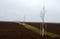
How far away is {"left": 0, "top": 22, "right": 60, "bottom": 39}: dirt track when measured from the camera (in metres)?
1.19

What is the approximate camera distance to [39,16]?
1216 millimetres

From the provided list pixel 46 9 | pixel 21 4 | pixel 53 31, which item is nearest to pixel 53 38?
pixel 53 31

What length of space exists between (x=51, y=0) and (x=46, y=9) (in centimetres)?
11

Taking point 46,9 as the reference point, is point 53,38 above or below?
below

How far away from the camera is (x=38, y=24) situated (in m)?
1.21

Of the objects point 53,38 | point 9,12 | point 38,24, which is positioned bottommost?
point 53,38

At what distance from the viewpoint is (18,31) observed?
47.5 inches

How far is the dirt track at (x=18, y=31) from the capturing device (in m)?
1.19

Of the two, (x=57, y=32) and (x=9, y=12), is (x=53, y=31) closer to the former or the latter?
(x=57, y=32)

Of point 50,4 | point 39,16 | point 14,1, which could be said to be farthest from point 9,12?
point 50,4

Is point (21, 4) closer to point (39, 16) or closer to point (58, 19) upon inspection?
point (39, 16)

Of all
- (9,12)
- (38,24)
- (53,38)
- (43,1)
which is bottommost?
(53,38)

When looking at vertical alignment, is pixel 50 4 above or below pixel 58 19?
above

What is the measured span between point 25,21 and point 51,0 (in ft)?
1.11
